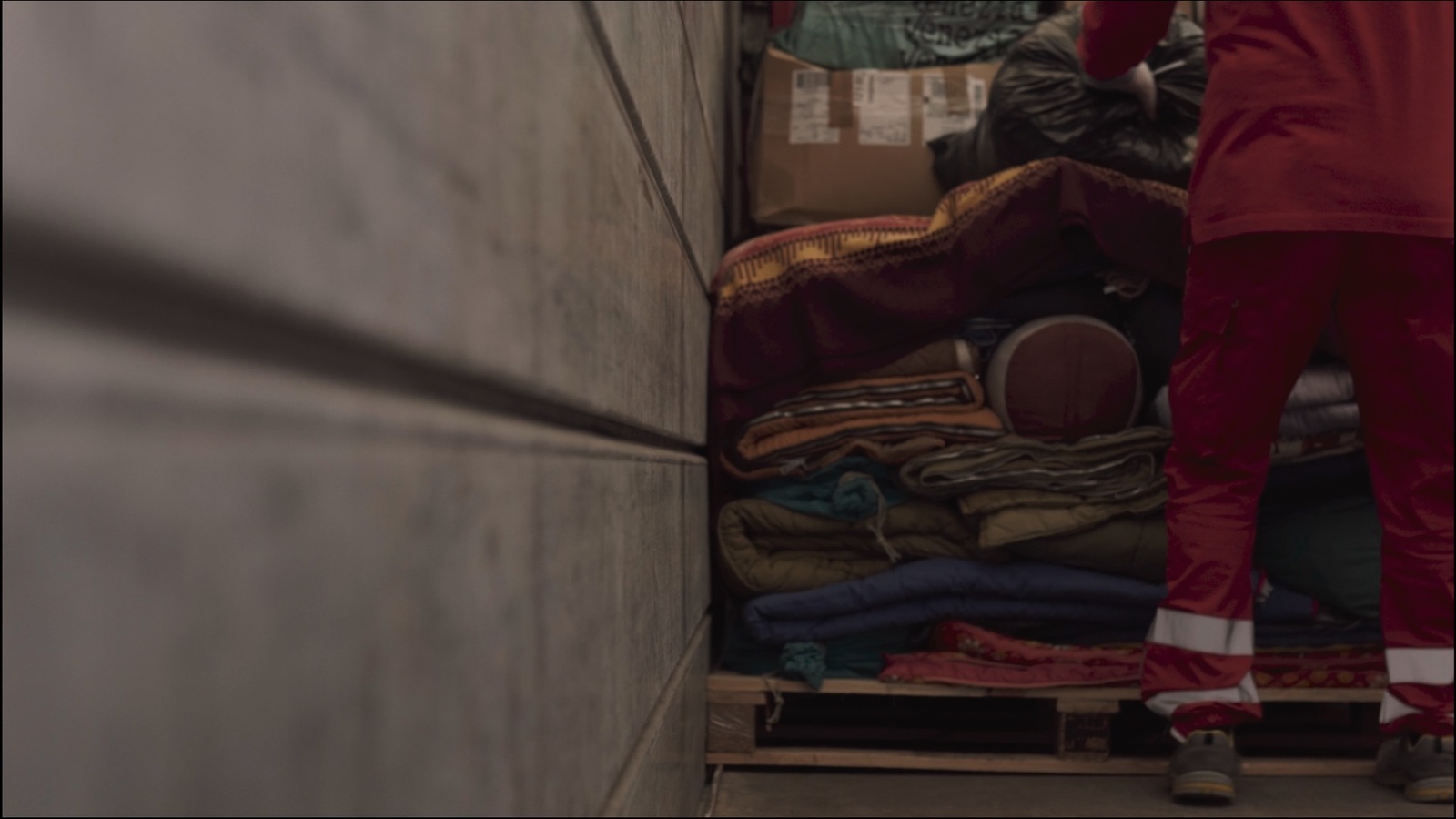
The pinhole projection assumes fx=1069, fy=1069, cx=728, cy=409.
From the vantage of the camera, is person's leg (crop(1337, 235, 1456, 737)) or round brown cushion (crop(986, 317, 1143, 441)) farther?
round brown cushion (crop(986, 317, 1143, 441))

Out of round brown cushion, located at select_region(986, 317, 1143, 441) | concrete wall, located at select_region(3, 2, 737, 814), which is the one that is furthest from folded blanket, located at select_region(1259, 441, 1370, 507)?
concrete wall, located at select_region(3, 2, 737, 814)

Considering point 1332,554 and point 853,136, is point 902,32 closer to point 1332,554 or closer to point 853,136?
point 853,136

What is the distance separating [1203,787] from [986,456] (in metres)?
0.51

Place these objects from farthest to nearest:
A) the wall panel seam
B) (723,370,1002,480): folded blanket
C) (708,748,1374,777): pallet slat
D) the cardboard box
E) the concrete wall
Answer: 1. the cardboard box
2. (723,370,1002,480): folded blanket
3. (708,748,1374,777): pallet slat
4. the wall panel seam
5. the concrete wall

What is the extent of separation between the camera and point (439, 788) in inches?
11.8

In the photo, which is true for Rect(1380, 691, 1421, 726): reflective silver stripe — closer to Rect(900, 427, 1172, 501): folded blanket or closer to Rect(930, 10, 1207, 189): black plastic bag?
Rect(900, 427, 1172, 501): folded blanket

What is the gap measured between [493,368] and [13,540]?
213 millimetres

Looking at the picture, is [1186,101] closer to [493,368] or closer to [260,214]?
[493,368]

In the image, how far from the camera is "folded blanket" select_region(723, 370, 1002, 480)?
63.5 inches

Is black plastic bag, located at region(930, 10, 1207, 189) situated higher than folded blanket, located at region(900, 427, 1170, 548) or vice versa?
black plastic bag, located at region(930, 10, 1207, 189)

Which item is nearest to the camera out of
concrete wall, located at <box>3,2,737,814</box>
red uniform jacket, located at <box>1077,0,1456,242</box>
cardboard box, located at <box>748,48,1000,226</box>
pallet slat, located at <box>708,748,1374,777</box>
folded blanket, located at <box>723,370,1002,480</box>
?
concrete wall, located at <box>3,2,737,814</box>

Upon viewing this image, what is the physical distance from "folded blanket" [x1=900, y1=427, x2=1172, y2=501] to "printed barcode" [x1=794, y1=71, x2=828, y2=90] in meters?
0.81

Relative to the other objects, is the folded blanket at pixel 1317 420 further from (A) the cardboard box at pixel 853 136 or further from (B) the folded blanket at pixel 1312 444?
(A) the cardboard box at pixel 853 136

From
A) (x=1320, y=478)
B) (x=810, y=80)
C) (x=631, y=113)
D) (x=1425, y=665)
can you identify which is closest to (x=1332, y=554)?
(x=1320, y=478)
